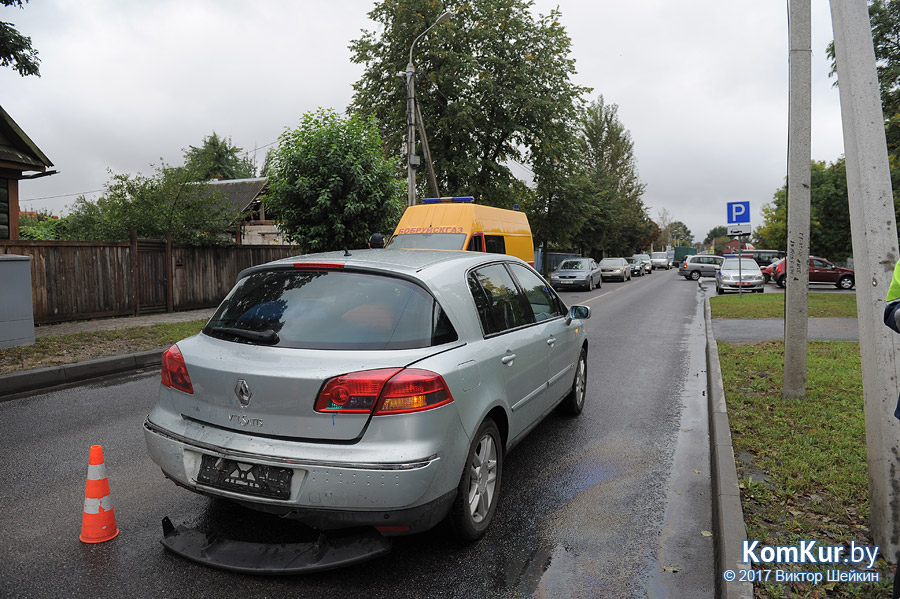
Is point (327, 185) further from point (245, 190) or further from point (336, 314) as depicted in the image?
point (245, 190)

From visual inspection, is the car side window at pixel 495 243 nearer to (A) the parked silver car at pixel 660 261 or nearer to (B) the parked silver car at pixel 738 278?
(B) the parked silver car at pixel 738 278

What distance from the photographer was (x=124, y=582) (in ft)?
9.50

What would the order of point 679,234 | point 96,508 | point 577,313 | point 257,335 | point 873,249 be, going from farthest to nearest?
point 679,234 < point 577,313 < point 96,508 < point 257,335 < point 873,249

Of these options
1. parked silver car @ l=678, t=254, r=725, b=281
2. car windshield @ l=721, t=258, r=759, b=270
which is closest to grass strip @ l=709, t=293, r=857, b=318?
car windshield @ l=721, t=258, r=759, b=270

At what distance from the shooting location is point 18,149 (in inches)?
598

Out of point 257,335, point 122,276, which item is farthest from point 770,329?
point 122,276

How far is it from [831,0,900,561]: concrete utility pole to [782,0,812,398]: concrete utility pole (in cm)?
289

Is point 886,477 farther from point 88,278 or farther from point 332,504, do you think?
point 88,278

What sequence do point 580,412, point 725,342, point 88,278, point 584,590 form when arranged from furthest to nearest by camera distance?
point 88,278 → point 725,342 → point 580,412 → point 584,590

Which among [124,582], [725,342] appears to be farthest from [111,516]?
[725,342]

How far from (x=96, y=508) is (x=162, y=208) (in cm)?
1327

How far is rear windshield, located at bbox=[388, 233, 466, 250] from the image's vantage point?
13.4m

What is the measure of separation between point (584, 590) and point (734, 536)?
90cm

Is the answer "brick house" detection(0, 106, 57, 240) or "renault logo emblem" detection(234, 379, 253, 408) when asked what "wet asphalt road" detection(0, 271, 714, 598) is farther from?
"brick house" detection(0, 106, 57, 240)
